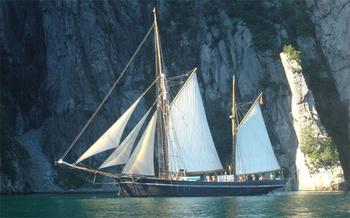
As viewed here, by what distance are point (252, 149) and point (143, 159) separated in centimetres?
1697

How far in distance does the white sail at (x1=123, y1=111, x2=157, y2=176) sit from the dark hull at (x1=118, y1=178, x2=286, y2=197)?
2.14 meters

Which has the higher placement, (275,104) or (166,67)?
(166,67)

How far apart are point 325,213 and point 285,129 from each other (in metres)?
54.1

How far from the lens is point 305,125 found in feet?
358

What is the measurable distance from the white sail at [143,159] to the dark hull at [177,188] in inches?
84.3

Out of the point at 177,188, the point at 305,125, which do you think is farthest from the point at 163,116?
the point at 305,125

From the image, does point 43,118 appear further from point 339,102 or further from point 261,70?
point 339,102

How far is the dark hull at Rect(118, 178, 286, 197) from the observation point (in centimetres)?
8538

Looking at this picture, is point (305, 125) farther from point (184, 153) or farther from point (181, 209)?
point (181, 209)

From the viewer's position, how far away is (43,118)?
121 meters

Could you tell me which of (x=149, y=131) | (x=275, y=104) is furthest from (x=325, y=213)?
(x=275, y=104)

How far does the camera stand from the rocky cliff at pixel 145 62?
114 m

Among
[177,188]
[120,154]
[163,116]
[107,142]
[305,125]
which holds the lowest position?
[177,188]

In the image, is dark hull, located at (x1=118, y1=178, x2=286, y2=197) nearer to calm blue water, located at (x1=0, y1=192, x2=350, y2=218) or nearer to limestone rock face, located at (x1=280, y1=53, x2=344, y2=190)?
calm blue water, located at (x1=0, y1=192, x2=350, y2=218)
